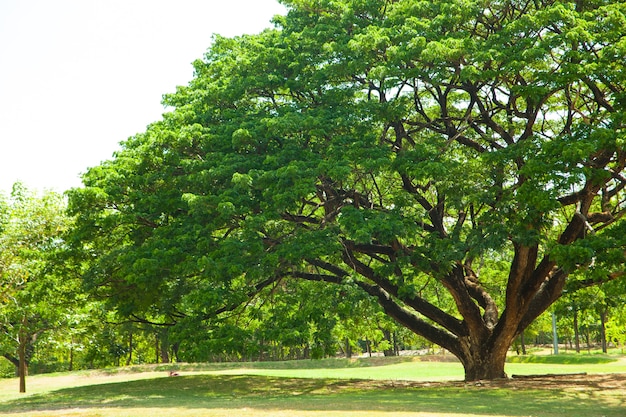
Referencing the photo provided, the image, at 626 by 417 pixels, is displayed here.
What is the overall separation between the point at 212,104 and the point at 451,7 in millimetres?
7950

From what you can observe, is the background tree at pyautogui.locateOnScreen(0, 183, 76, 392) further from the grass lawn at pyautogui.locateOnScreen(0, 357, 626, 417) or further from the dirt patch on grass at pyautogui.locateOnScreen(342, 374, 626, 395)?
the dirt patch on grass at pyautogui.locateOnScreen(342, 374, 626, 395)

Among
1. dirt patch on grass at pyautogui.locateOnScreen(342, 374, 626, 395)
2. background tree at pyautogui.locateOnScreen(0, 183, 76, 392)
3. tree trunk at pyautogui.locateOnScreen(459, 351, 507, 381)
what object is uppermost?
background tree at pyautogui.locateOnScreen(0, 183, 76, 392)

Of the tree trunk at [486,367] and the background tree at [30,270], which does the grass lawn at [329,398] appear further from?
the background tree at [30,270]

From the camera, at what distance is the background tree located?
65.1 ft

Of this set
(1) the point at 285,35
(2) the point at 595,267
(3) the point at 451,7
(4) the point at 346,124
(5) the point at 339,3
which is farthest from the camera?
(1) the point at 285,35

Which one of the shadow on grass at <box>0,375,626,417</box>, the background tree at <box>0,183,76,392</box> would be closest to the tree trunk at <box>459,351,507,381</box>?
the shadow on grass at <box>0,375,626,417</box>

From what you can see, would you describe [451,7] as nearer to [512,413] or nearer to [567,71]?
[567,71]

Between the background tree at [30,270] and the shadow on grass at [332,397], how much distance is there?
10.2 ft

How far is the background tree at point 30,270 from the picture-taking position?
19828 millimetres

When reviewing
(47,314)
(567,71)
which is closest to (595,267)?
(567,71)

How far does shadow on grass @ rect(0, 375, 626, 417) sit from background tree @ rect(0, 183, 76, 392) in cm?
309

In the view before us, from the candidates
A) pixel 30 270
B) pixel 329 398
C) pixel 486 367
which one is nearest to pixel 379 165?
pixel 329 398

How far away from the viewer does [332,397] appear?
16094 mm

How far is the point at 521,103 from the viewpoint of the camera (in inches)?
802
